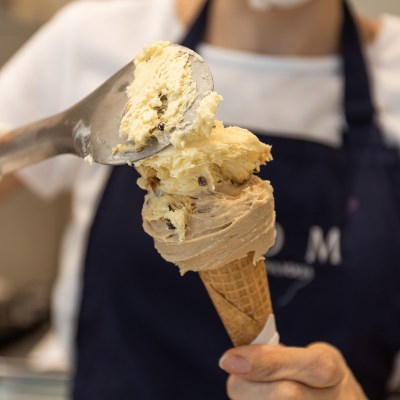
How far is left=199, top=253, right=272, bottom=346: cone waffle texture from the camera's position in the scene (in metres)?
0.68

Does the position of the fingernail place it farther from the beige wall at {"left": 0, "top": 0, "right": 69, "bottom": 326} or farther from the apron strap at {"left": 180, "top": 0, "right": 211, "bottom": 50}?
the beige wall at {"left": 0, "top": 0, "right": 69, "bottom": 326}

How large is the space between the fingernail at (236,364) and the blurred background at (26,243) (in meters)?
1.02

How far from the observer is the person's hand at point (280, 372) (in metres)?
0.67

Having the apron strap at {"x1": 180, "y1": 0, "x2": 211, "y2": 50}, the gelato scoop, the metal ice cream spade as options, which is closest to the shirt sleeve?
the apron strap at {"x1": 180, "y1": 0, "x2": 211, "y2": 50}

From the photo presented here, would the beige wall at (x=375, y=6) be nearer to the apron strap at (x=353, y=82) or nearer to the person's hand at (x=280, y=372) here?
the apron strap at (x=353, y=82)

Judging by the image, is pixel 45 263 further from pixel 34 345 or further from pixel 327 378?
pixel 327 378

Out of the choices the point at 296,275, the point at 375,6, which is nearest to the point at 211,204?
the point at 296,275

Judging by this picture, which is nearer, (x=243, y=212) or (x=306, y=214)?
(x=243, y=212)

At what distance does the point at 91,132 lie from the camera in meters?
0.63

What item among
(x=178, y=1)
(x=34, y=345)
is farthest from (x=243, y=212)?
(x=34, y=345)

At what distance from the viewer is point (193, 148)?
583 millimetres

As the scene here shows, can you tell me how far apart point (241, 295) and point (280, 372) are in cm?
10

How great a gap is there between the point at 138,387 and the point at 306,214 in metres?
0.48

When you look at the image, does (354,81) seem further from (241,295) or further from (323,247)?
(241,295)
